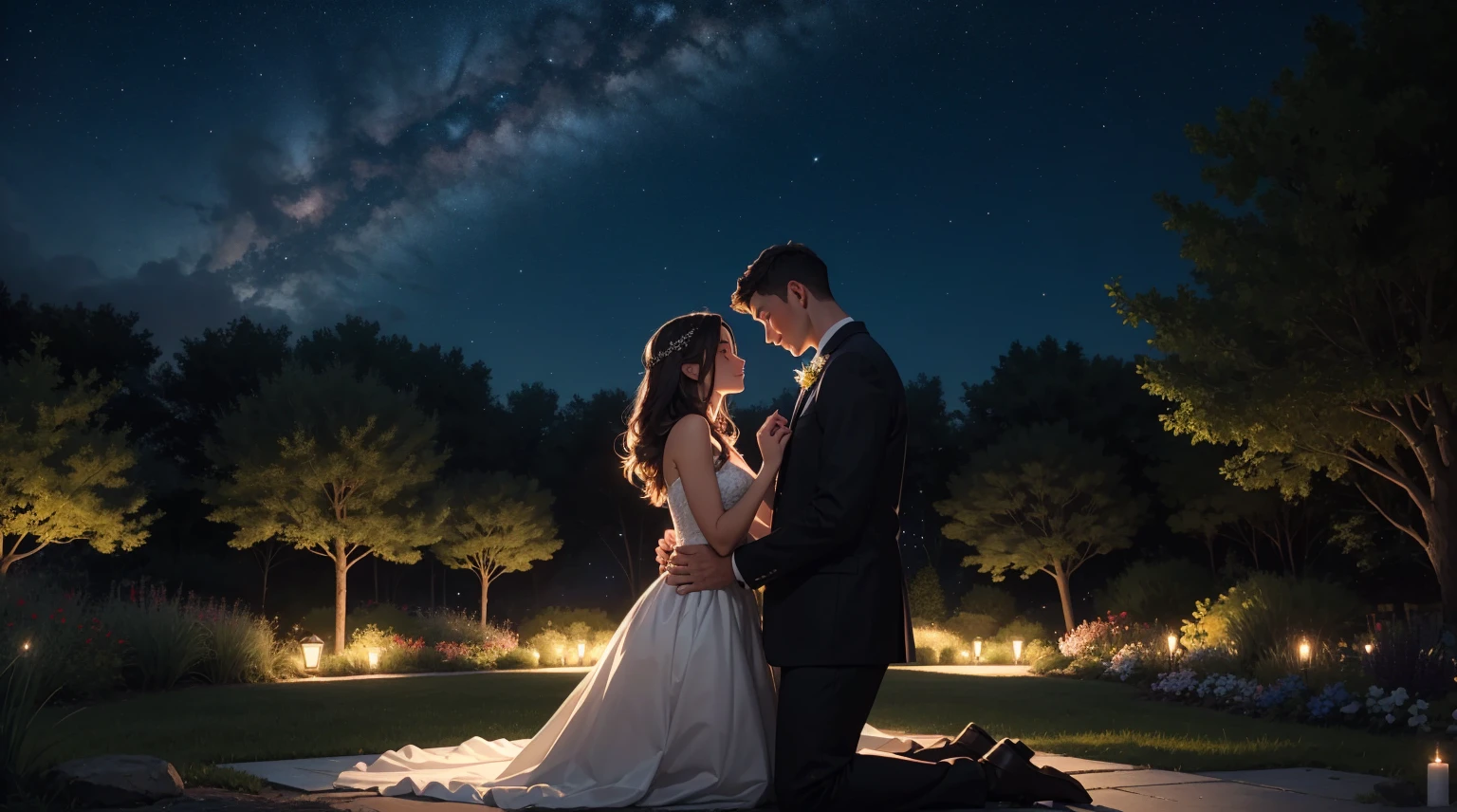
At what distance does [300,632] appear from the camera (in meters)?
26.5

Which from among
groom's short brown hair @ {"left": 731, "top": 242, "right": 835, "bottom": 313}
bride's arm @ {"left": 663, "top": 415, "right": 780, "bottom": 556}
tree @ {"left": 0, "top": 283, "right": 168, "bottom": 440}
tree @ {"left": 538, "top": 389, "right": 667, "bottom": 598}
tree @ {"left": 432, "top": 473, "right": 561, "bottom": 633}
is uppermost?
tree @ {"left": 0, "top": 283, "right": 168, "bottom": 440}

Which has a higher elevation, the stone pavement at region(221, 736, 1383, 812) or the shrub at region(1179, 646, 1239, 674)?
the shrub at region(1179, 646, 1239, 674)

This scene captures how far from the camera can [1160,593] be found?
2389 centimetres

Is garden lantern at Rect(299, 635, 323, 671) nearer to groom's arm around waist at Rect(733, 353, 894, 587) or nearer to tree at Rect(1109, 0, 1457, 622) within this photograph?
tree at Rect(1109, 0, 1457, 622)

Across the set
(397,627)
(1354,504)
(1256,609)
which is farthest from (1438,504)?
(397,627)

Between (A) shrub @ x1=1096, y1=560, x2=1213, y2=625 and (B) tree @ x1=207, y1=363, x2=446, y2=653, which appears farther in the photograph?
(A) shrub @ x1=1096, y1=560, x2=1213, y2=625

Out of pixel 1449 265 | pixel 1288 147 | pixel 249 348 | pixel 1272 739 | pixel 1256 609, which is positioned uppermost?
pixel 249 348

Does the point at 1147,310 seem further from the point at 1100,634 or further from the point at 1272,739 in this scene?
the point at 1272,739

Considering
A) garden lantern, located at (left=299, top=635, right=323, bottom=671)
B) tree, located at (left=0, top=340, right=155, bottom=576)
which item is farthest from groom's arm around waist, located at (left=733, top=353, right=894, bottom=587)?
tree, located at (left=0, top=340, right=155, bottom=576)

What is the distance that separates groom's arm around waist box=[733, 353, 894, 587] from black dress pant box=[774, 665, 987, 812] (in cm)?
44

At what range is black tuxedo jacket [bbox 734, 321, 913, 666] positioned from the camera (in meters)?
4.19

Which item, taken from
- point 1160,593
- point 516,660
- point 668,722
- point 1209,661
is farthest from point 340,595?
point 668,722

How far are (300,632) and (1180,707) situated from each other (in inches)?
823

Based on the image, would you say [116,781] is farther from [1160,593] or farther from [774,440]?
[1160,593]
